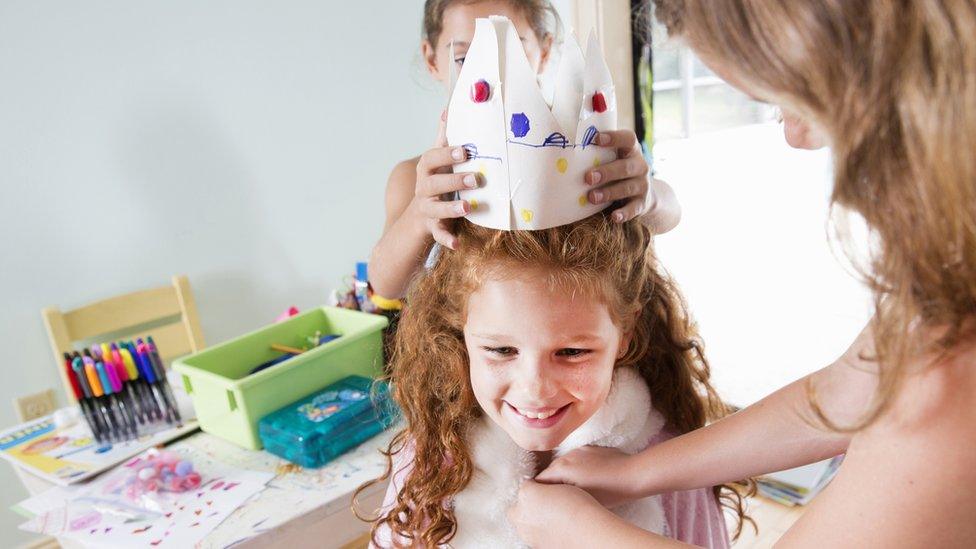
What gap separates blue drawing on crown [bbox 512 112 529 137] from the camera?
2.15 feet

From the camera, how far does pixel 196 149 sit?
84.8 inches

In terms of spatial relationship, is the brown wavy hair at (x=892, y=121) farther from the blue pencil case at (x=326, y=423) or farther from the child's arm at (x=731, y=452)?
the blue pencil case at (x=326, y=423)

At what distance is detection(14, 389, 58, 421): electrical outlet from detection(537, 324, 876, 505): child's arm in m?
1.83

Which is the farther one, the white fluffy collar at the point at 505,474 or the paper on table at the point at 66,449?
the paper on table at the point at 66,449

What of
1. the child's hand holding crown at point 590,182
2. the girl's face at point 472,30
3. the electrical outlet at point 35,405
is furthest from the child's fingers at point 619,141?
the electrical outlet at point 35,405

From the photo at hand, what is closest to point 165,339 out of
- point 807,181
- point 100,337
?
point 100,337

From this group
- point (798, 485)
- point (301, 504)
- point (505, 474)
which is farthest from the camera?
point (798, 485)

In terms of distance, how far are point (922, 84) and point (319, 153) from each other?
2229 mm

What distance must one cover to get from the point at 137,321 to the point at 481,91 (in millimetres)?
1795

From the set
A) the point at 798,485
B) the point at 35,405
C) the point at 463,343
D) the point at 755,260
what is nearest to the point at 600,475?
the point at 463,343

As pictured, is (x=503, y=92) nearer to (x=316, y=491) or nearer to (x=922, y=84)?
(x=922, y=84)

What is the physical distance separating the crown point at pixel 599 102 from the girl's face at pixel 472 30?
54 centimetres

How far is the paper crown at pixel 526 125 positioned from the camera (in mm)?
658

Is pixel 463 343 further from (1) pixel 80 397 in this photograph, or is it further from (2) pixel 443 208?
(1) pixel 80 397
